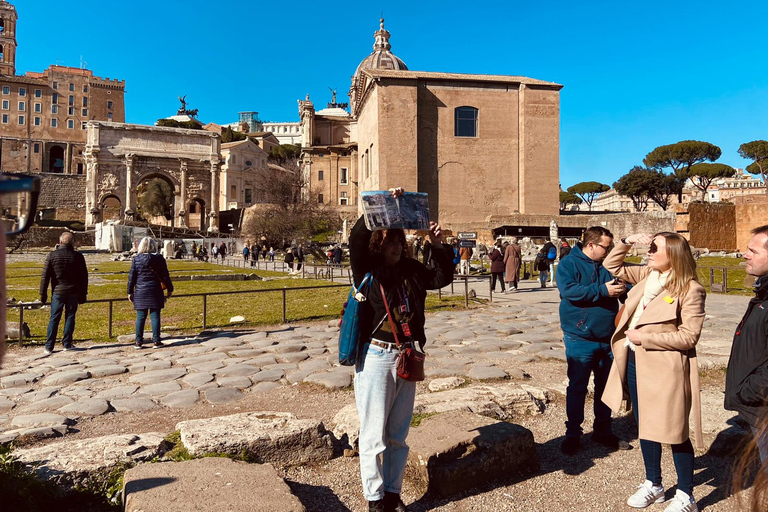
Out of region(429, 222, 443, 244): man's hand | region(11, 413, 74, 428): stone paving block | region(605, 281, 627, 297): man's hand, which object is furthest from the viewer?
region(11, 413, 74, 428): stone paving block

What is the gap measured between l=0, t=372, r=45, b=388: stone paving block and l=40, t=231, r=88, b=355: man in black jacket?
1.48 m

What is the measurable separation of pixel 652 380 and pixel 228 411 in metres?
3.42

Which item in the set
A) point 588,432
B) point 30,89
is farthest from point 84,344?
point 30,89

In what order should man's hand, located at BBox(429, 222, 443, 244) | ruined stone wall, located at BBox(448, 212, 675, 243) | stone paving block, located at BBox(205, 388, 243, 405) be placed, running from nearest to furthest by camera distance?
man's hand, located at BBox(429, 222, 443, 244)
stone paving block, located at BBox(205, 388, 243, 405)
ruined stone wall, located at BBox(448, 212, 675, 243)

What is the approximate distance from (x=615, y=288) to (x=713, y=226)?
2768cm

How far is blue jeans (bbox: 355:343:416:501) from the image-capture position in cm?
302

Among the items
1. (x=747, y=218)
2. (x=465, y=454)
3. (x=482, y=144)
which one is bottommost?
(x=465, y=454)

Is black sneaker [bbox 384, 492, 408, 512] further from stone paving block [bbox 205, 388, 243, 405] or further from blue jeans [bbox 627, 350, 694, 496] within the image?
stone paving block [bbox 205, 388, 243, 405]

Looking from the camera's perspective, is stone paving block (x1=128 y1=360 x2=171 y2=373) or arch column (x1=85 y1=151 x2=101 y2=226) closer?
stone paving block (x1=128 y1=360 x2=171 y2=373)

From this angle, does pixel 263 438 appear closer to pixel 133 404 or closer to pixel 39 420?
pixel 133 404

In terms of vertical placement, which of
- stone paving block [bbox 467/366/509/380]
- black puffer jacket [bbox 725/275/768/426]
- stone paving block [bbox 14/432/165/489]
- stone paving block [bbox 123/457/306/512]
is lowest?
stone paving block [bbox 467/366/509/380]

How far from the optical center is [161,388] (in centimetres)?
555

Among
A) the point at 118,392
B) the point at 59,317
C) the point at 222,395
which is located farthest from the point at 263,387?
the point at 59,317

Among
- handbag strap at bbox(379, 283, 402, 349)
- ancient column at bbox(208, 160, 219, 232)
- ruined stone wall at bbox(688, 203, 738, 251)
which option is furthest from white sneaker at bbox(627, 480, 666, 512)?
ancient column at bbox(208, 160, 219, 232)
